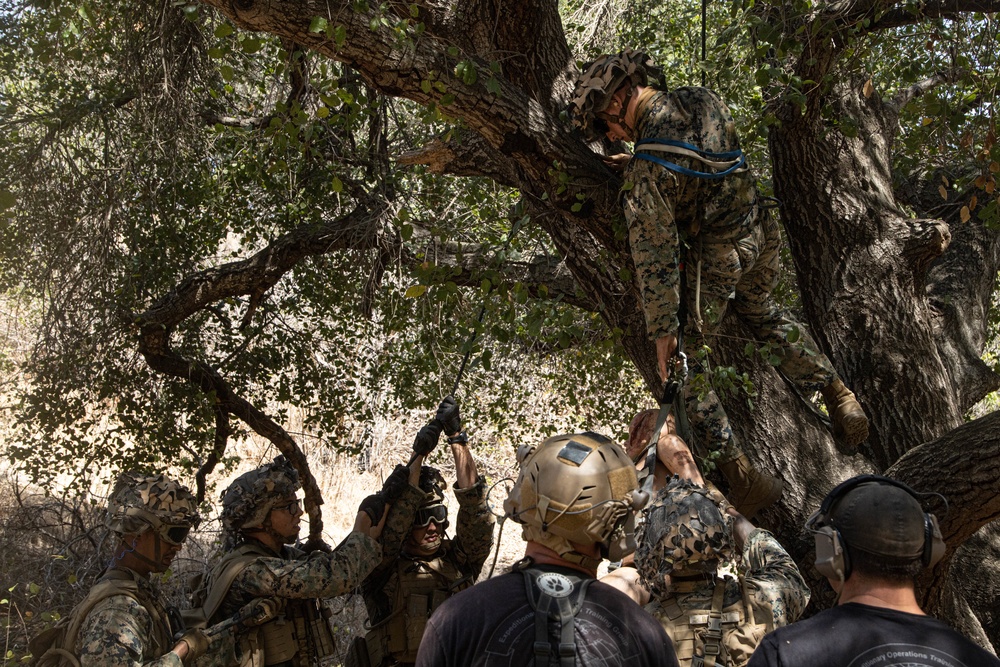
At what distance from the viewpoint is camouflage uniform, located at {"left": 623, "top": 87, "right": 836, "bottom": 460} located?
4.31 m

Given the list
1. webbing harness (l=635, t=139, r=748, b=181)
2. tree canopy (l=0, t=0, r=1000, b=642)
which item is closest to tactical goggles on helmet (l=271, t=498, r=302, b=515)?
tree canopy (l=0, t=0, r=1000, b=642)

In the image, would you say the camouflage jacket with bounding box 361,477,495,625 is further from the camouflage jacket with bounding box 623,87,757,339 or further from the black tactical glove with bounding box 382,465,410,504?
the camouflage jacket with bounding box 623,87,757,339

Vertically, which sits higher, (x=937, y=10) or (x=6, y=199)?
(x=6, y=199)

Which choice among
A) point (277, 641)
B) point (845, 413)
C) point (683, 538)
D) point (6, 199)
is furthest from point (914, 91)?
point (6, 199)

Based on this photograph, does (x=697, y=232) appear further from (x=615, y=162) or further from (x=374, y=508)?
(x=374, y=508)

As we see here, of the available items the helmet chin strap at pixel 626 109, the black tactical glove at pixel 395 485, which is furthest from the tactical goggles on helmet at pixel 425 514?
the helmet chin strap at pixel 626 109

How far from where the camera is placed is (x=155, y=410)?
796cm

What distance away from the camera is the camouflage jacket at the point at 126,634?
3.53m

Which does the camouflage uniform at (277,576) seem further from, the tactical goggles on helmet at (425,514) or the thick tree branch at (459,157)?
the thick tree branch at (459,157)

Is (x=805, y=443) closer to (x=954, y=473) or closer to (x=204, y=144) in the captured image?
(x=954, y=473)

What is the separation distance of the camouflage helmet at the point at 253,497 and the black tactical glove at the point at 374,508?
1.24ft

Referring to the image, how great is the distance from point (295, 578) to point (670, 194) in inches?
94.3

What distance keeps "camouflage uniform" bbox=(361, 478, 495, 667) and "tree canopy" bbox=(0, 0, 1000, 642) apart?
101 centimetres

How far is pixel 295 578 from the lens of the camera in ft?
13.8
